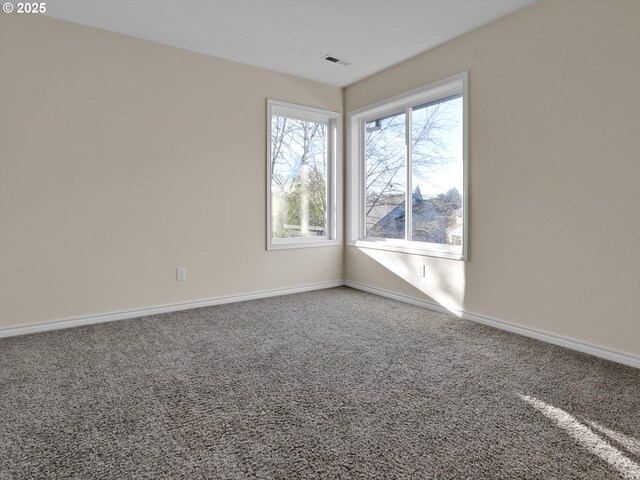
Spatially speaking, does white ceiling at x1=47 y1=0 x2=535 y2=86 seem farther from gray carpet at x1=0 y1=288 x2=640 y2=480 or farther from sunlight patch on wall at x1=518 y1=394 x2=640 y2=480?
sunlight patch on wall at x1=518 y1=394 x2=640 y2=480

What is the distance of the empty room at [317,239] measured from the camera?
174 cm

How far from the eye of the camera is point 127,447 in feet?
5.28

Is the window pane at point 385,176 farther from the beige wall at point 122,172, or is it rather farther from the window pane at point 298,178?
the beige wall at point 122,172

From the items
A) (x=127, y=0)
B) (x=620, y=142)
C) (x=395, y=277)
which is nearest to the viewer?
(x=620, y=142)

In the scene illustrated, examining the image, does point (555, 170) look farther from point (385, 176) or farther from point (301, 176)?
point (301, 176)

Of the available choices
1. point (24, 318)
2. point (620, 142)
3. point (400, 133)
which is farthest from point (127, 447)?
point (400, 133)

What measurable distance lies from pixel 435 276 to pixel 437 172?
40.3 inches

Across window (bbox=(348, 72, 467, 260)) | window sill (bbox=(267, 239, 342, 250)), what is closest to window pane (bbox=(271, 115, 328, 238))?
window sill (bbox=(267, 239, 342, 250))

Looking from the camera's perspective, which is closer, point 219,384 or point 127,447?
point 127,447

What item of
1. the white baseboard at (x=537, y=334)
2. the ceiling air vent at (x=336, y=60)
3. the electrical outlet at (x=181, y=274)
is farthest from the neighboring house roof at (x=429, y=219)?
the electrical outlet at (x=181, y=274)

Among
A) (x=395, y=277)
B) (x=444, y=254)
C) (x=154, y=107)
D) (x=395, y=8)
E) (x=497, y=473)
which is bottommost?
(x=497, y=473)

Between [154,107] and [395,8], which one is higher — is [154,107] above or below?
below

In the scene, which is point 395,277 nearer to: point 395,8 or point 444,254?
point 444,254

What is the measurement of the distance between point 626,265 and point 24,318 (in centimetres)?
432
